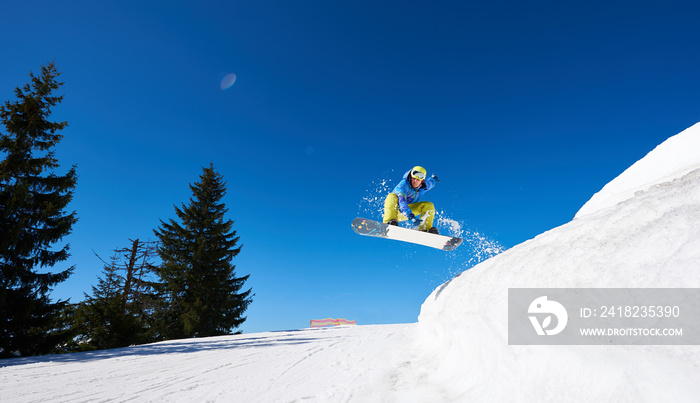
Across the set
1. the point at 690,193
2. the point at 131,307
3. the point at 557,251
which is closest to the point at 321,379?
the point at 557,251

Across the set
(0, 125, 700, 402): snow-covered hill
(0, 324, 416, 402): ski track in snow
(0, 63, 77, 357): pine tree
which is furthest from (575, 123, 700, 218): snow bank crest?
(0, 63, 77, 357): pine tree

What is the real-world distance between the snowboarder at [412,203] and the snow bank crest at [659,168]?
3617 mm

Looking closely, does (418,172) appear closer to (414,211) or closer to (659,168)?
(414,211)

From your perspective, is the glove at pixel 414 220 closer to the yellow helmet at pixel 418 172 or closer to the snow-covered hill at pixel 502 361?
the yellow helmet at pixel 418 172

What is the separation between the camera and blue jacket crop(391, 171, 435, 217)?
26.8 feet

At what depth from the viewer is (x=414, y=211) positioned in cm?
856

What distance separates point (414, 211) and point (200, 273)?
1642 centimetres

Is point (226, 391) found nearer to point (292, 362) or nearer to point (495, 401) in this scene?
point (292, 362)

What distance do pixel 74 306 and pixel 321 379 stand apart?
14.0 metres

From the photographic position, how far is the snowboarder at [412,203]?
819cm

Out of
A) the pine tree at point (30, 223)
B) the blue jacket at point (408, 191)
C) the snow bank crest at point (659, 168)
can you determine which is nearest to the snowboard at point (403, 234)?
the blue jacket at point (408, 191)

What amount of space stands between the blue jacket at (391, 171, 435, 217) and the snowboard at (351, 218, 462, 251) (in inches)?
22.7

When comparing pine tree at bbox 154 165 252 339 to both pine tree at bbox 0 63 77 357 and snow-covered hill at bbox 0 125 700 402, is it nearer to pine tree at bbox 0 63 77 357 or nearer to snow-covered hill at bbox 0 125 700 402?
pine tree at bbox 0 63 77 357

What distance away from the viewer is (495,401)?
2.13m
